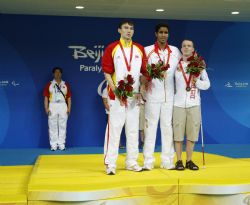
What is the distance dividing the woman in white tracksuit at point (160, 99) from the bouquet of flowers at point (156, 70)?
183 mm

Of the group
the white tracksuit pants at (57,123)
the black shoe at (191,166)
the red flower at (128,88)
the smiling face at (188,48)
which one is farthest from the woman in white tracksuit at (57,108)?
the red flower at (128,88)

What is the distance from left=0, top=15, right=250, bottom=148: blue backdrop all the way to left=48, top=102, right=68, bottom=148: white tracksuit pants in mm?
462

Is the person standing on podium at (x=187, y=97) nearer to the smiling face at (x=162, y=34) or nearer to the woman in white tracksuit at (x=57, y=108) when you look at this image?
the smiling face at (x=162, y=34)

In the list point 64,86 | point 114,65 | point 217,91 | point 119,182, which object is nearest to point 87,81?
point 64,86

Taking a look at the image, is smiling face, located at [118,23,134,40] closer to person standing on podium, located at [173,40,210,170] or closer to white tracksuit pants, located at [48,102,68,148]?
person standing on podium, located at [173,40,210,170]

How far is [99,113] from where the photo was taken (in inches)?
412

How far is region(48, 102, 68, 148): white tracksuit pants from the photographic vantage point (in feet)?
32.1

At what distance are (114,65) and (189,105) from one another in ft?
3.57

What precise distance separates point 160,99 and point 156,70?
42 cm

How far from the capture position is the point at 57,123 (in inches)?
389

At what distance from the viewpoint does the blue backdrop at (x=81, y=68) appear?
10.1 meters

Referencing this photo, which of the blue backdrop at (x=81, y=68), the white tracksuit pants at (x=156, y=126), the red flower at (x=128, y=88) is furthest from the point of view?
the blue backdrop at (x=81, y=68)

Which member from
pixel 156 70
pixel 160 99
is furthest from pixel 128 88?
pixel 160 99

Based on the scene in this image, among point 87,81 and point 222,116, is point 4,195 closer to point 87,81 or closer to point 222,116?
point 87,81
